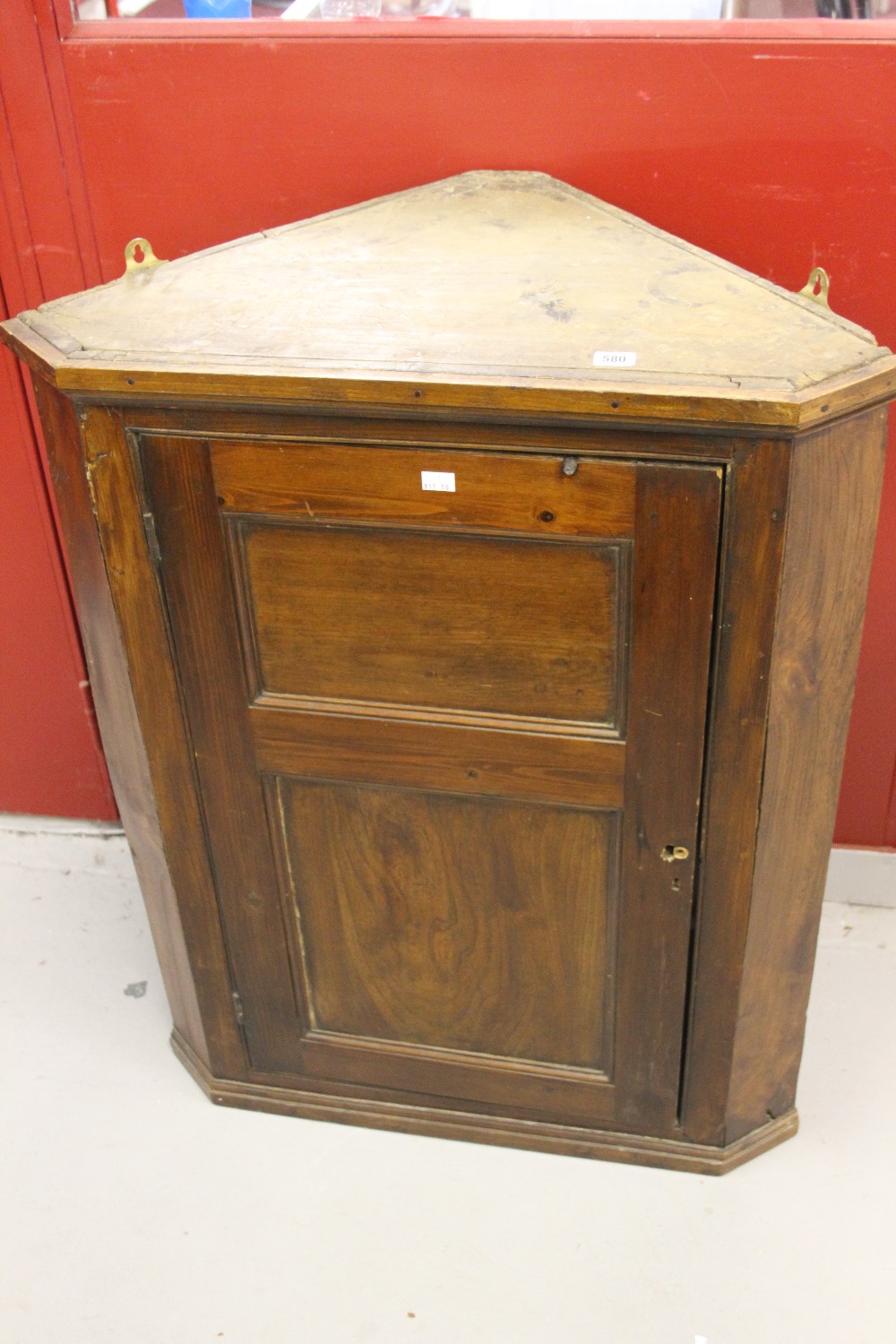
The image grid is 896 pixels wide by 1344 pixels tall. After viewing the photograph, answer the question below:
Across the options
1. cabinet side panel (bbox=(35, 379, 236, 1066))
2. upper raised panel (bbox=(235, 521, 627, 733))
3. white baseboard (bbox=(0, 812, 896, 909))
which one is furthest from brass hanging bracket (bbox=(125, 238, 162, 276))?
white baseboard (bbox=(0, 812, 896, 909))

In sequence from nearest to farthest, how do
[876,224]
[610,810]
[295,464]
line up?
1. [295,464]
2. [610,810]
3. [876,224]

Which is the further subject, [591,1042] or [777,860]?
[591,1042]

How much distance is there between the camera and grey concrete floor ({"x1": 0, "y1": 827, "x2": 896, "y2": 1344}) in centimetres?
190

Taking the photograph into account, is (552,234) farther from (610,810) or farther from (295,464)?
(610,810)

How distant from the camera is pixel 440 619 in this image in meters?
1.75

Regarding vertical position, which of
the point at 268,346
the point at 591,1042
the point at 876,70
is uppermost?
the point at 876,70

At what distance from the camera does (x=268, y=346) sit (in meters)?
1.63

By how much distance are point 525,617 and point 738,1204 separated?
42.7 inches

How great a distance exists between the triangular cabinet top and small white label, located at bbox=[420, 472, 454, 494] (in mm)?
114

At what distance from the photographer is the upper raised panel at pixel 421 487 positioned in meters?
1.59

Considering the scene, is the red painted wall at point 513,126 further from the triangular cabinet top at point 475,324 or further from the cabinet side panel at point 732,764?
the cabinet side panel at point 732,764

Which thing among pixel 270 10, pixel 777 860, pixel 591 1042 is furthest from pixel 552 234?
pixel 591 1042

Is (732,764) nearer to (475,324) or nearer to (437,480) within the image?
(437,480)

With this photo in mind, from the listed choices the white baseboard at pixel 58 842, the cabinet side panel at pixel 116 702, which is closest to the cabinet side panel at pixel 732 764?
the cabinet side panel at pixel 116 702
